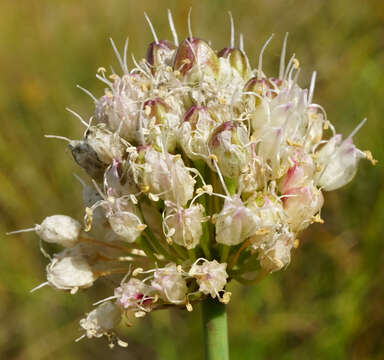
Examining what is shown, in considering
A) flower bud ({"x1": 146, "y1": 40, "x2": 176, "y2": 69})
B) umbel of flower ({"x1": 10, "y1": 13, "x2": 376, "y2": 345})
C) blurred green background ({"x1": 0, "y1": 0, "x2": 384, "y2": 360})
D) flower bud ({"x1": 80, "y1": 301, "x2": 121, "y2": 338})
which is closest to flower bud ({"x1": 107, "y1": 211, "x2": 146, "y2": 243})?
umbel of flower ({"x1": 10, "y1": 13, "x2": 376, "y2": 345})

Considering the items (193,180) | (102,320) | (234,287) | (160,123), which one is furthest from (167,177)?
(234,287)

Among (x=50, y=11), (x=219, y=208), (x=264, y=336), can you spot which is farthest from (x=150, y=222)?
(x=50, y=11)

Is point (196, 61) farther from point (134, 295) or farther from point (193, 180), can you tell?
point (134, 295)

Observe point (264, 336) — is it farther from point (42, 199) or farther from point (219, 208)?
point (42, 199)

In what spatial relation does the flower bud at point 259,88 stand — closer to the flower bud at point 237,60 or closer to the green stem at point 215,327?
the flower bud at point 237,60

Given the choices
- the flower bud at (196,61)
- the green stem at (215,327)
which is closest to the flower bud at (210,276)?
the green stem at (215,327)

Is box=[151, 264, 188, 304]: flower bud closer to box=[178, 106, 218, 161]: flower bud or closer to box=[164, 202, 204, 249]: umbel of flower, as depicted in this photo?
box=[164, 202, 204, 249]: umbel of flower
